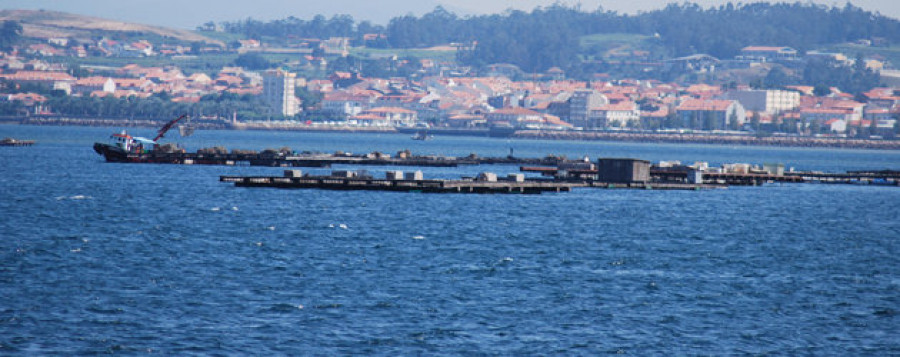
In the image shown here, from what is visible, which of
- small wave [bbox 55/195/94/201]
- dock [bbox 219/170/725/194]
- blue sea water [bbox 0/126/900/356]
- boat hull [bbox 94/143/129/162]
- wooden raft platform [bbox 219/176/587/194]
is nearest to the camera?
blue sea water [bbox 0/126/900/356]

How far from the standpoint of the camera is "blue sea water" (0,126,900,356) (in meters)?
32.5

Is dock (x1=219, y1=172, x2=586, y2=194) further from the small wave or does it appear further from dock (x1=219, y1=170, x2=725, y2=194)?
the small wave

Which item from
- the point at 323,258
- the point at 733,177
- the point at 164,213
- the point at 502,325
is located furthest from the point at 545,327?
the point at 733,177

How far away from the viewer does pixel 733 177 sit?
100 metres

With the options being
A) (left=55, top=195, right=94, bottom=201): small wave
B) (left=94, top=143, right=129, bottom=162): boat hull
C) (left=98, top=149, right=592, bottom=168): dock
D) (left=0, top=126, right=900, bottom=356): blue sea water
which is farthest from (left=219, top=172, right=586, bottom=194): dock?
(left=94, top=143, right=129, bottom=162): boat hull

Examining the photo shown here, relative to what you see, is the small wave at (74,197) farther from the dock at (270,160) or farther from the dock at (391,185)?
the dock at (270,160)

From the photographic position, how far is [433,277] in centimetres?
4212

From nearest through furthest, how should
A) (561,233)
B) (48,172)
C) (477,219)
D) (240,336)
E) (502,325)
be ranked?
1. (240,336)
2. (502,325)
3. (561,233)
4. (477,219)
5. (48,172)

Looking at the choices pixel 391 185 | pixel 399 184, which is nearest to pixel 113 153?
pixel 391 185

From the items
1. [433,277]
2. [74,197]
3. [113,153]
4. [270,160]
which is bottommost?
[74,197]

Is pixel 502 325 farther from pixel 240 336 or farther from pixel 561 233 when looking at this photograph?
pixel 561 233

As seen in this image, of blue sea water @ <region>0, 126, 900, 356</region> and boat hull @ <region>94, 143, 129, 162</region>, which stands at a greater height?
boat hull @ <region>94, 143, 129, 162</region>

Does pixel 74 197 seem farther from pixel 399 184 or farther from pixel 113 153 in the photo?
pixel 113 153

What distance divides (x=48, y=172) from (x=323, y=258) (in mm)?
57549
